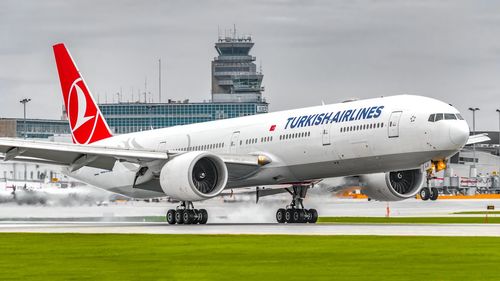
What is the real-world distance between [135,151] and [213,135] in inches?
254

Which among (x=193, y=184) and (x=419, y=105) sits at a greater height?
(x=419, y=105)

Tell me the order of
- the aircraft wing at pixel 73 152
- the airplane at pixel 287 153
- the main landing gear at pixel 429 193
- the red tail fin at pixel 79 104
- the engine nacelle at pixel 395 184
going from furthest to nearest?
the red tail fin at pixel 79 104
the engine nacelle at pixel 395 184
the aircraft wing at pixel 73 152
the airplane at pixel 287 153
the main landing gear at pixel 429 193

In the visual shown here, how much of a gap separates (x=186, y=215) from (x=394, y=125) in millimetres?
10735

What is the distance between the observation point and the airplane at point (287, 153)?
41531 mm

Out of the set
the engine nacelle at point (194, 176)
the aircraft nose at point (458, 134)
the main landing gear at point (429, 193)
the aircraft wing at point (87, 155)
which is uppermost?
the aircraft nose at point (458, 134)

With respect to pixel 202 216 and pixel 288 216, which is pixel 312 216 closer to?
pixel 288 216

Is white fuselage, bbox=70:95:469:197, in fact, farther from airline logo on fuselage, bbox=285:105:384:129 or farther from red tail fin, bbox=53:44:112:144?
red tail fin, bbox=53:44:112:144

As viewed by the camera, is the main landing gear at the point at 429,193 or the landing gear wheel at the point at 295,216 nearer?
the main landing gear at the point at 429,193

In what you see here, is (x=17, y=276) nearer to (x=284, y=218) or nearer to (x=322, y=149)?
(x=322, y=149)

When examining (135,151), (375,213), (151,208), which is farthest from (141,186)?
Result: (375,213)

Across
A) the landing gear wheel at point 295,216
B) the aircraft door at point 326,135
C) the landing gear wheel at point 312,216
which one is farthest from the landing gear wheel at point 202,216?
the aircraft door at point 326,135

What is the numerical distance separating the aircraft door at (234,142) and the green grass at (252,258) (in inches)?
605

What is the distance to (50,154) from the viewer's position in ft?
154

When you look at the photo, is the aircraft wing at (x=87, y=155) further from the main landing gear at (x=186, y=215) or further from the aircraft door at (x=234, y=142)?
the main landing gear at (x=186, y=215)
